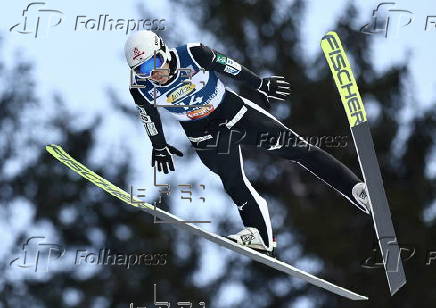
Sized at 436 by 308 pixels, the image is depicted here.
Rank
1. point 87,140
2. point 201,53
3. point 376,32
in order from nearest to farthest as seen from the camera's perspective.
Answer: point 201,53 → point 376,32 → point 87,140

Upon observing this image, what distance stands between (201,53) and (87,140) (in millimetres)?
19224

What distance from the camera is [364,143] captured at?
45.5 ft

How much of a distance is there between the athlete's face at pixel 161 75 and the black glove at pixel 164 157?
75 cm

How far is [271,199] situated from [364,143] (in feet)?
44.9

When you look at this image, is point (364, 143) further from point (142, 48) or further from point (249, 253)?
point (142, 48)

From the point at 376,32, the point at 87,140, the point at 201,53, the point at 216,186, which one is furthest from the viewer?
the point at 87,140

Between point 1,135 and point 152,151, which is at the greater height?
point 1,135

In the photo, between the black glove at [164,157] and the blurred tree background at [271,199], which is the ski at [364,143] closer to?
the black glove at [164,157]

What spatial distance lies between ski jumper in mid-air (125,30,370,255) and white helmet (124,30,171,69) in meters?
0.26

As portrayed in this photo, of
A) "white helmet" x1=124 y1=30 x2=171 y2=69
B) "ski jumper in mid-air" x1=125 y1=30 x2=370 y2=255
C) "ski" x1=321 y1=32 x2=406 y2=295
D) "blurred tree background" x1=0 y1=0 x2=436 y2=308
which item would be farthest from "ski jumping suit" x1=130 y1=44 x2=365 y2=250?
"blurred tree background" x1=0 y1=0 x2=436 y2=308

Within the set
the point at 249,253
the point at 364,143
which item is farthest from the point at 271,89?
the point at 249,253

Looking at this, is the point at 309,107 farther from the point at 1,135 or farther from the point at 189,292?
the point at 1,135

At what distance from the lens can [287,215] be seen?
28.0 m

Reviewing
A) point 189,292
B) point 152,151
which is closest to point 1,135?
point 189,292
